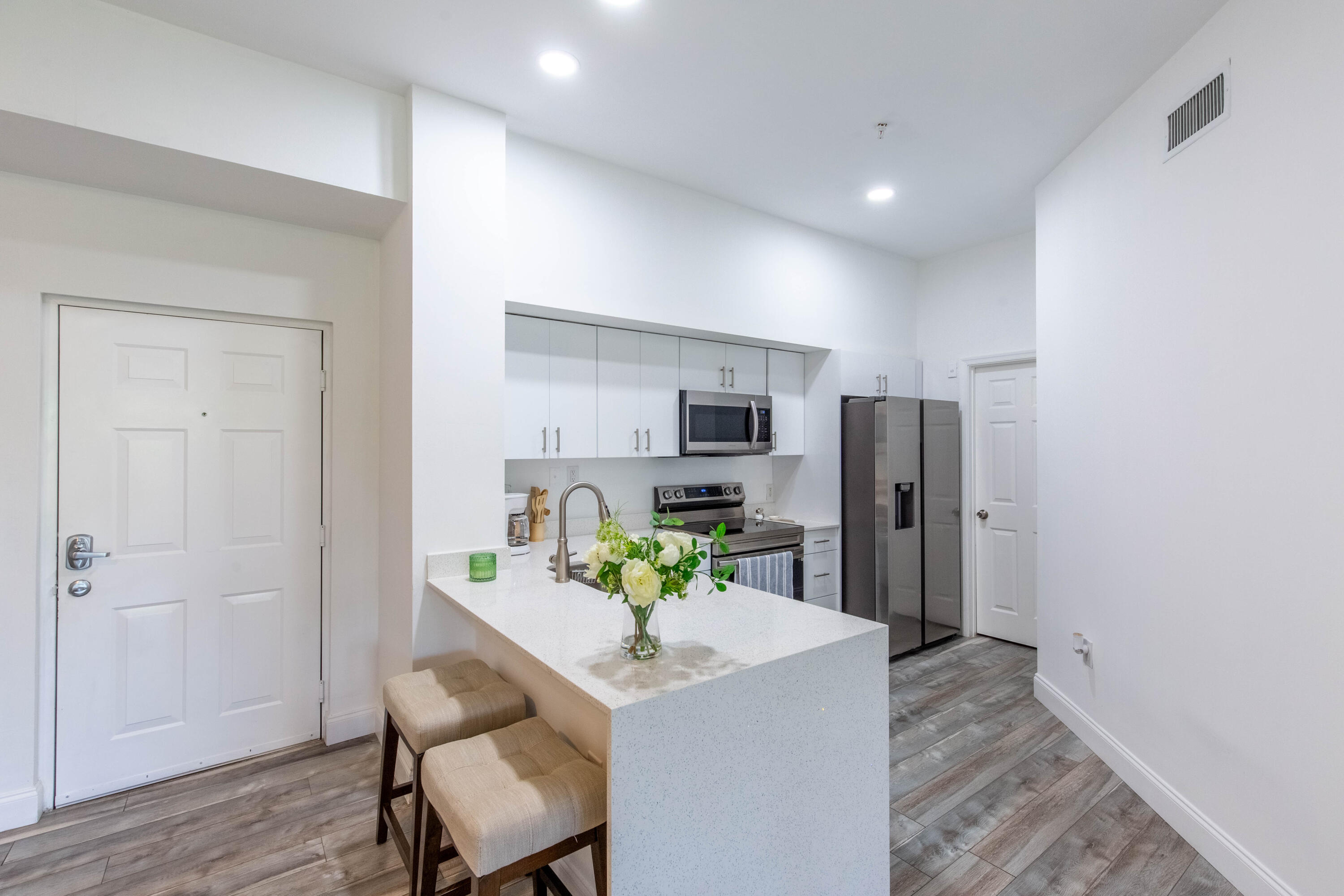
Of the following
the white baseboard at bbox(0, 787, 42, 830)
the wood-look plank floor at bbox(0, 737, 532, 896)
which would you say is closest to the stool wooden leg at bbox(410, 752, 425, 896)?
the wood-look plank floor at bbox(0, 737, 532, 896)

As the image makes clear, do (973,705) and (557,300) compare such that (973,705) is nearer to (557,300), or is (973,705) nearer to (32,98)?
(557,300)

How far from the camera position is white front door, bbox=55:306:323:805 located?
2389 mm

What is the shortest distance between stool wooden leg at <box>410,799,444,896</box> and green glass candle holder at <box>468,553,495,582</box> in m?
0.84

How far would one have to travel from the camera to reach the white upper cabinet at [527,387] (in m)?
2.99

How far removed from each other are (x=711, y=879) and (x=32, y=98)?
294cm

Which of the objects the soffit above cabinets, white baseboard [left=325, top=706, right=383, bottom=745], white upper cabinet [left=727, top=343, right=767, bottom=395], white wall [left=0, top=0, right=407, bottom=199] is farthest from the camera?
white upper cabinet [left=727, top=343, right=767, bottom=395]

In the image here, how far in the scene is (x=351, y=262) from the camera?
291 centimetres

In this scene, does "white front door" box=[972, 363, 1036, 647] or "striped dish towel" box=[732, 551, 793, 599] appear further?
"white front door" box=[972, 363, 1036, 647]

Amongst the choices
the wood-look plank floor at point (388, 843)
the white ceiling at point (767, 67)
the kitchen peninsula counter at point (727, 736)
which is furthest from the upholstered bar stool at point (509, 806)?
the white ceiling at point (767, 67)

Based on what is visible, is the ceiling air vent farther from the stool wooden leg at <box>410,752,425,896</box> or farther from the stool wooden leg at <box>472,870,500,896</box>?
the stool wooden leg at <box>410,752,425,896</box>

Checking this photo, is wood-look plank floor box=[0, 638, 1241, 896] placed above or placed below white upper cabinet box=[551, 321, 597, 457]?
below

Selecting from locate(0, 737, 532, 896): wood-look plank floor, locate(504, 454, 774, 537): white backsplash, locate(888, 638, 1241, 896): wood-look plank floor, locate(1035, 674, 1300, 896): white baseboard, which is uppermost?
locate(504, 454, 774, 537): white backsplash

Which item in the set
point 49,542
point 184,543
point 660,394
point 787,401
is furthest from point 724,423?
point 49,542

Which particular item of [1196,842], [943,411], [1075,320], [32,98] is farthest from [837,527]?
[32,98]
